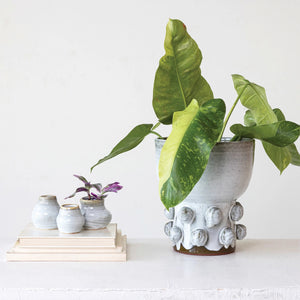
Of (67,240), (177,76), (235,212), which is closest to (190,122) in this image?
(177,76)

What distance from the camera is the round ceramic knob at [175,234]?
138 cm

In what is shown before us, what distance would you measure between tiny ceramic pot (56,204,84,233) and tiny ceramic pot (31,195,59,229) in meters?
0.04

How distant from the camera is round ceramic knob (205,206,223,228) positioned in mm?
1336

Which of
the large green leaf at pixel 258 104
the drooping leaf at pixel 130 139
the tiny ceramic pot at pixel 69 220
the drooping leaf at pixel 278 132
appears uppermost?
the large green leaf at pixel 258 104

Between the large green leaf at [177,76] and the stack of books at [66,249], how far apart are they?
1.09ft

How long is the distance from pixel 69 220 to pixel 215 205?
353 millimetres

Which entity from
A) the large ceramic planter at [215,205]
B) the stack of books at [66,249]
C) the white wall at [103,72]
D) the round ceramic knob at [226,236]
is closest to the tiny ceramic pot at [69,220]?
the stack of books at [66,249]

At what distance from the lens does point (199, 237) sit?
1.35 metres

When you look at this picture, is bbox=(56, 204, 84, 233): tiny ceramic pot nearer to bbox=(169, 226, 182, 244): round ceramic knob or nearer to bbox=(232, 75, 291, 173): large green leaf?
bbox=(169, 226, 182, 244): round ceramic knob

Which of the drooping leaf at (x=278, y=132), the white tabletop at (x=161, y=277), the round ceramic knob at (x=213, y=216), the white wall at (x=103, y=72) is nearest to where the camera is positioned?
the white tabletop at (x=161, y=277)

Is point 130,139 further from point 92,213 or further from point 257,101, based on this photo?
point 257,101

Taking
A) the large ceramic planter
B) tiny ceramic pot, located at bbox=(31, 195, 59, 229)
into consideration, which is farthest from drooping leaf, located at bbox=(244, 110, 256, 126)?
tiny ceramic pot, located at bbox=(31, 195, 59, 229)

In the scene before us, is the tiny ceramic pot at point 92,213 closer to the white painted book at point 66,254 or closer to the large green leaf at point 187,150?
the white painted book at point 66,254

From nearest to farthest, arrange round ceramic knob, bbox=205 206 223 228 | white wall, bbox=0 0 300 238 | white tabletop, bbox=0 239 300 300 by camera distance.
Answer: white tabletop, bbox=0 239 300 300
round ceramic knob, bbox=205 206 223 228
white wall, bbox=0 0 300 238
